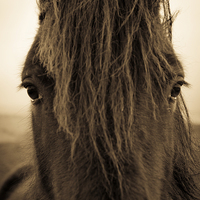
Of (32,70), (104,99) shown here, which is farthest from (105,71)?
(32,70)

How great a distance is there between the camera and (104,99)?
3.56 feet

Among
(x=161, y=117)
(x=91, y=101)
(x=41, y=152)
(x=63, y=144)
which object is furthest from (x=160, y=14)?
(x=41, y=152)

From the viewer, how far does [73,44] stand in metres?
1.22

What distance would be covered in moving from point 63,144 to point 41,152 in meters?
0.41

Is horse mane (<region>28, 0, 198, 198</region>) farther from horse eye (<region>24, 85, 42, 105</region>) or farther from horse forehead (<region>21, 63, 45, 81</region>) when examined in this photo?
horse eye (<region>24, 85, 42, 105</region>)

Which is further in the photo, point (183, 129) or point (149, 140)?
point (183, 129)

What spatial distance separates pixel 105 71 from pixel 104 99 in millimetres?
149

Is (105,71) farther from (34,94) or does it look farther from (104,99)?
(34,94)

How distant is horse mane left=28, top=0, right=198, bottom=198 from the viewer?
3.51 ft

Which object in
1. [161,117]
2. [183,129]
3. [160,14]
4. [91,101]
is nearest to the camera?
[91,101]

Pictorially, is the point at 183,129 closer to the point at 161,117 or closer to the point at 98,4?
the point at 161,117

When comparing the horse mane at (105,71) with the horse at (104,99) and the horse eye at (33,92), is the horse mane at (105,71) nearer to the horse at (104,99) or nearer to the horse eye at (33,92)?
the horse at (104,99)

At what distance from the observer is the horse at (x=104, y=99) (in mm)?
1021

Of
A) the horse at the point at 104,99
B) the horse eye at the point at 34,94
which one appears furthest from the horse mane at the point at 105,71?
the horse eye at the point at 34,94
